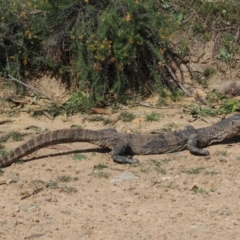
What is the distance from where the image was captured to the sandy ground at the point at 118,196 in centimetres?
631

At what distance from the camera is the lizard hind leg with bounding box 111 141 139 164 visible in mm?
8438

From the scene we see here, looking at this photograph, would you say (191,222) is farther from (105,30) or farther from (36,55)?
(36,55)

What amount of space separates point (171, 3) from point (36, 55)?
3.18m

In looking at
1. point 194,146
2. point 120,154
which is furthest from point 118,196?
point 194,146

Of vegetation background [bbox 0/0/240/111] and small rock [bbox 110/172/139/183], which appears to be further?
vegetation background [bbox 0/0/240/111]

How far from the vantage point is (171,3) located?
42.6 feet

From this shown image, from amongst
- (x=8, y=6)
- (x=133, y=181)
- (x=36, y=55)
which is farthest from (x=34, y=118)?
(x=133, y=181)

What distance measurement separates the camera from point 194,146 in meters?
8.85

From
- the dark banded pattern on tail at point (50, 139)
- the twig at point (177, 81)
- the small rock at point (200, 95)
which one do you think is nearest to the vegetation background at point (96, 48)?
the twig at point (177, 81)

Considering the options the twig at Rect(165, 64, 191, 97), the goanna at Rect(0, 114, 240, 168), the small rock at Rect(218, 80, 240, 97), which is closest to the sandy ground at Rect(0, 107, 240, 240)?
the goanna at Rect(0, 114, 240, 168)

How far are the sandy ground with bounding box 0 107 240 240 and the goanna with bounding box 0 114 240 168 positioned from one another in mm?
125

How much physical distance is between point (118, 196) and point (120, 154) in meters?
1.44

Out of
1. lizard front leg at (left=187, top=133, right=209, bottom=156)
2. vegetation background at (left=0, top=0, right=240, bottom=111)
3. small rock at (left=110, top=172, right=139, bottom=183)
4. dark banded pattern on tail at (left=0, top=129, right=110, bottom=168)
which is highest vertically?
vegetation background at (left=0, top=0, right=240, bottom=111)

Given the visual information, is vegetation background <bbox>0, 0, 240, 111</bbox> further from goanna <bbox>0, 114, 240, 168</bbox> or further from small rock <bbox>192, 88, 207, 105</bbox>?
goanna <bbox>0, 114, 240, 168</bbox>
